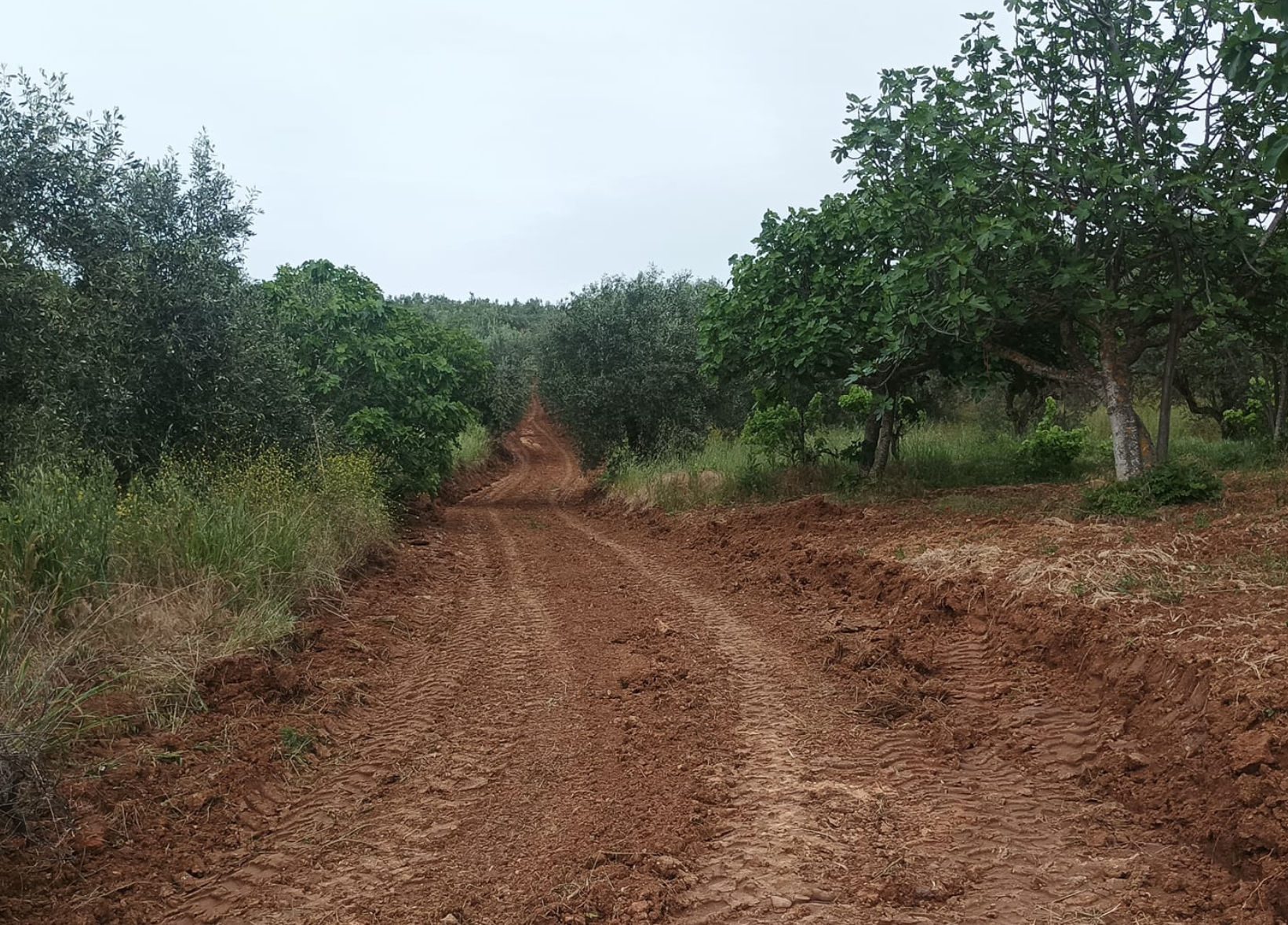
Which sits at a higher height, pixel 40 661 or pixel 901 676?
pixel 40 661

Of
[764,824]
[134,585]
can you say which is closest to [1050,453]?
[764,824]

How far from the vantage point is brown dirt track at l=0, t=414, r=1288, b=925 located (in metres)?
3.12

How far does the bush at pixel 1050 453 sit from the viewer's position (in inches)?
547

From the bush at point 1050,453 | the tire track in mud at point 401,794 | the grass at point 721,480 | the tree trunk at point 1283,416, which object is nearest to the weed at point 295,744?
the tire track in mud at point 401,794

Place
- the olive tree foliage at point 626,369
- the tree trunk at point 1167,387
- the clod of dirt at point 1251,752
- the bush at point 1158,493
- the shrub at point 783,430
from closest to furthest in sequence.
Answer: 1. the clod of dirt at point 1251,752
2. the bush at point 1158,493
3. the tree trunk at point 1167,387
4. the shrub at point 783,430
5. the olive tree foliage at point 626,369

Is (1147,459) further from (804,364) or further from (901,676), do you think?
(901,676)

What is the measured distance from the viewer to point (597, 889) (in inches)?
123

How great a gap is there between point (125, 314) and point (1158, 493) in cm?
1063

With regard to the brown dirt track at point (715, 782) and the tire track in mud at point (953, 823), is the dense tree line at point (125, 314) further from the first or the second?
the tire track in mud at point (953, 823)

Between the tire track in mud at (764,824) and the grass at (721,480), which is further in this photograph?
the grass at (721,480)

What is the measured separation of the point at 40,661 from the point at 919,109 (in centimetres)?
915

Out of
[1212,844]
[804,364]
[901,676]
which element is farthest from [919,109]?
[1212,844]

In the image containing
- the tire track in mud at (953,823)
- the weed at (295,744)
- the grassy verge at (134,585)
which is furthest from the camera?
the weed at (295,744)

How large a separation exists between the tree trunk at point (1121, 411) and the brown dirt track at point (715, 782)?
404 cm
